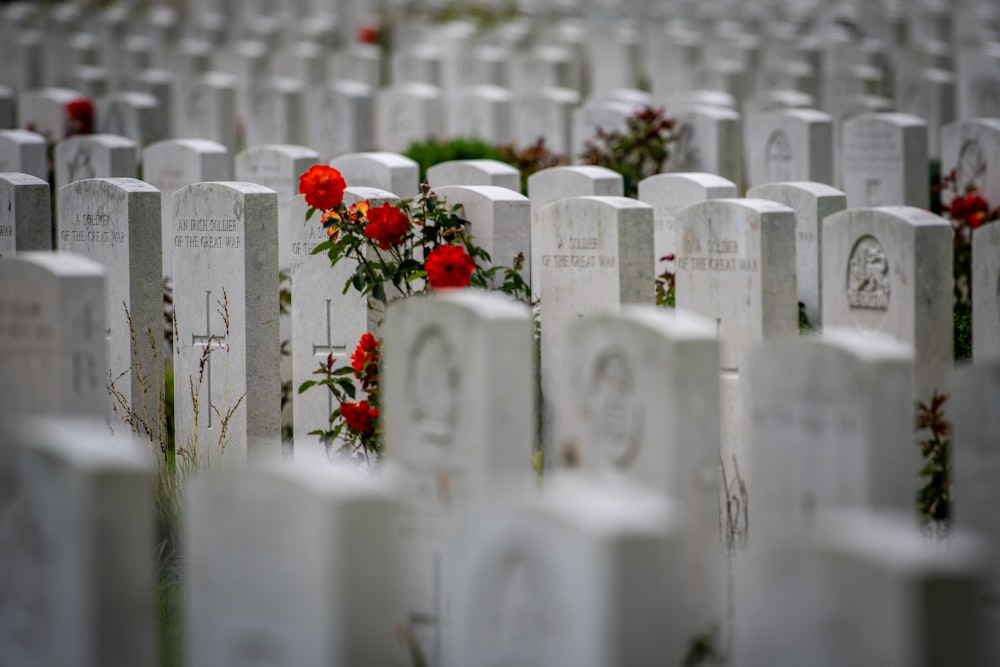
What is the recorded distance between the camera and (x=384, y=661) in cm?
378

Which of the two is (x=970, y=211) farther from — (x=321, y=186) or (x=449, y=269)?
(x=321, y=186)

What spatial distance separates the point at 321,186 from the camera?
6.61m

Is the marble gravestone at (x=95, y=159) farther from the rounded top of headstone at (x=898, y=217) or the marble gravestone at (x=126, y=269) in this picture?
the rounded top of headstone at (x=898, y=217)

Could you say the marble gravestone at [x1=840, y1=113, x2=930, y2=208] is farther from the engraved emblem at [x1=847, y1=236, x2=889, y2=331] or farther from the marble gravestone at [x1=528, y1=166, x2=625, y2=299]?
the engraved emblem at [x1=847, y1=236, x2=889, y2=331]

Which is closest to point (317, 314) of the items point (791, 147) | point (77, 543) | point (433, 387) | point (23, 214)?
point (23, 214)

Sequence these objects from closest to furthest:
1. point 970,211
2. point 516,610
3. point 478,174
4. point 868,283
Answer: point 516,610, point 868,283, point 478,174, point 970,211

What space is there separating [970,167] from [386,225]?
16.6 ft

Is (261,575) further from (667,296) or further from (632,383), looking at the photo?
(667,296)

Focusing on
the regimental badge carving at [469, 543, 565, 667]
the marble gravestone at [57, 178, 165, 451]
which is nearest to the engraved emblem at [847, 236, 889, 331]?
the regimental badge carving at [469, 543, 565, 667]

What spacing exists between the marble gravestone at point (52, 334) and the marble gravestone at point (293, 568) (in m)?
1.19

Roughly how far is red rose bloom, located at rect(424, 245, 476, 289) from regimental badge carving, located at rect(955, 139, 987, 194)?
190 inches

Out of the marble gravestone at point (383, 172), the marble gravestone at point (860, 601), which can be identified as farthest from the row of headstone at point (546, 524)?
the marble gravestone at point (383, 172)

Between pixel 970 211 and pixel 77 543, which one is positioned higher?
pixel 970 211

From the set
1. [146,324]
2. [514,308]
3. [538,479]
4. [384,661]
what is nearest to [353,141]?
[146,324]
